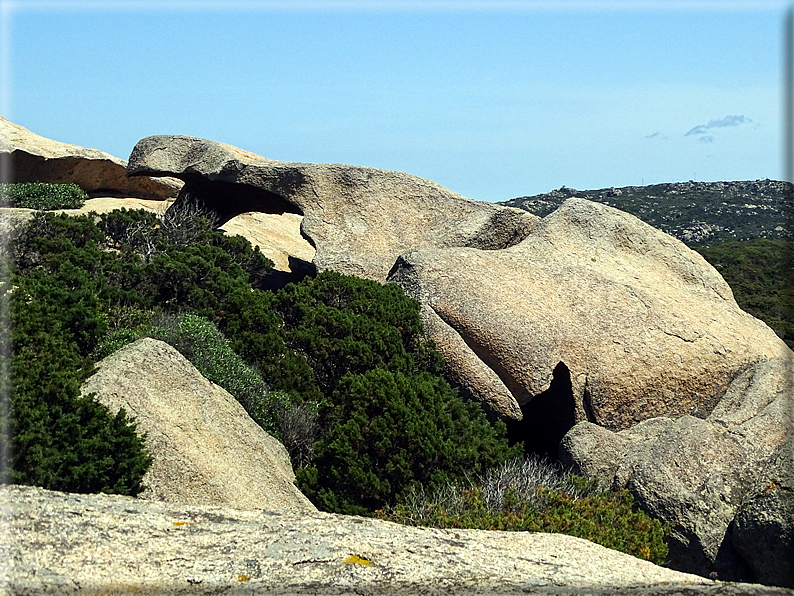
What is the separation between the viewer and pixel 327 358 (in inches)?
455

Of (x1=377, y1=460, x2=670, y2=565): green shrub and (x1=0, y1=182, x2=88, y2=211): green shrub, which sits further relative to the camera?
(x1=0, y1=182, x2=88, y2=211): green shrub

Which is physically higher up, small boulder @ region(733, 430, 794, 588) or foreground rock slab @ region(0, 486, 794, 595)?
foreground rock slab @ region(0, 486, 794, 595)

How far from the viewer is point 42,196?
784 inches

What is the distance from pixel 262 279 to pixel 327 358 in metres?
4.61

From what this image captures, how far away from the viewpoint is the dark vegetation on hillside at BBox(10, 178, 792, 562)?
7477 mm

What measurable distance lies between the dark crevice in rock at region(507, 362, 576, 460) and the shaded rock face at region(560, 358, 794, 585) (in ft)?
2.00

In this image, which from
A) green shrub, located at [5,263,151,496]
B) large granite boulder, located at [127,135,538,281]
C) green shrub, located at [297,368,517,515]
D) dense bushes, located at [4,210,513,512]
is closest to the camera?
green shrub, located at [5,263,151,496]

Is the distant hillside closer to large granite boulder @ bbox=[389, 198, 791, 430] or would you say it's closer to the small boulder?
large granite boulder @ bbox=[389, 198, 791, 430]

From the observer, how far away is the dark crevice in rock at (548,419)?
37.6ft

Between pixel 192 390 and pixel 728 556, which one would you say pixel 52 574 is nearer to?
pixel 192 390

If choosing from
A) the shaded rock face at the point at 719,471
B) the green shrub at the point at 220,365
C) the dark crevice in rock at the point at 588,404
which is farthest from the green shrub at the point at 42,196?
the shaded rock face at the point at 719,471

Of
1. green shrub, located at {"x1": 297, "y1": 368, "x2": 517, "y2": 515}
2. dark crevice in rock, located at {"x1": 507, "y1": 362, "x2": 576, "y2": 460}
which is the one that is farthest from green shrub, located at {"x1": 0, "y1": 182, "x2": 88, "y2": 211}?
dark crevice in rock, located at {"x1": 507, "y1": 362, "x2": 576, "y2": 460}

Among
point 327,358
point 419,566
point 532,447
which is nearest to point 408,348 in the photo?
point 327,358

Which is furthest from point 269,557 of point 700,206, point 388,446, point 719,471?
point 700,206
